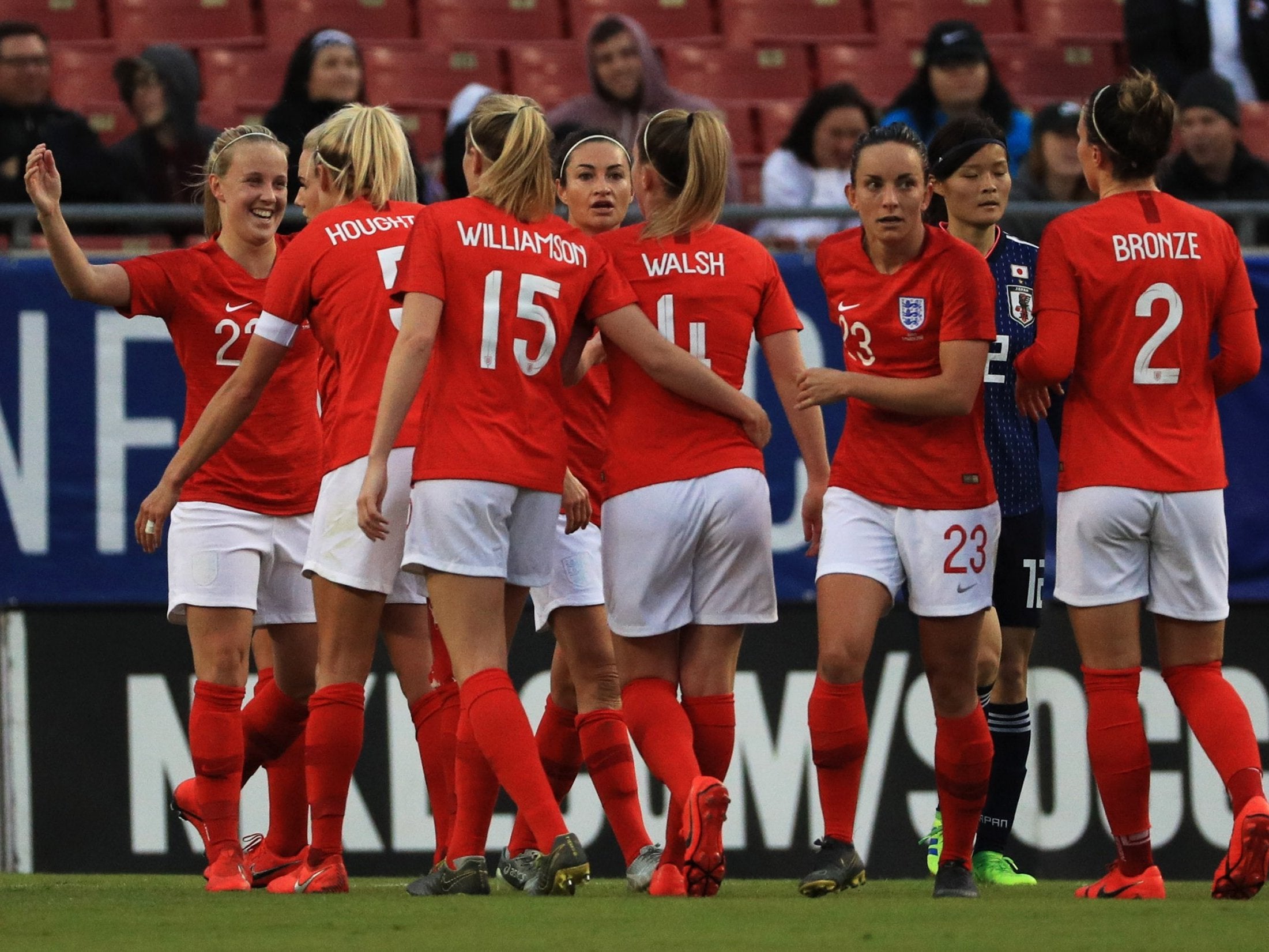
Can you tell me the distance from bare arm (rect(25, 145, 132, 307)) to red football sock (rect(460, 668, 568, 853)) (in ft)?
5.12

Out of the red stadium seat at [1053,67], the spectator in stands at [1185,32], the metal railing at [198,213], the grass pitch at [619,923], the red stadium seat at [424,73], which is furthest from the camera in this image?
the red stadium seat at [1053,67]

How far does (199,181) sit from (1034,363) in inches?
175

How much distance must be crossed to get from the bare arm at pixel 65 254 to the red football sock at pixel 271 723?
1.17 meters

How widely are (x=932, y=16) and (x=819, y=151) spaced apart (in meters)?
2.77

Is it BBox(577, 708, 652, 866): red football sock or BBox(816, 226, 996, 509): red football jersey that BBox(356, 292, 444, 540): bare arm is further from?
Answer: BBox(816, 226, 996, 509): red football jersey

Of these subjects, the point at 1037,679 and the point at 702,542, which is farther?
the point at 1037,679

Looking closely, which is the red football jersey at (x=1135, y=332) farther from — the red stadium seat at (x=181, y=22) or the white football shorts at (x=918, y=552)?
the red stadium seat at (x=181, y=22)

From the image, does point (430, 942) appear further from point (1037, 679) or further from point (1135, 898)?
point (1037, 679)

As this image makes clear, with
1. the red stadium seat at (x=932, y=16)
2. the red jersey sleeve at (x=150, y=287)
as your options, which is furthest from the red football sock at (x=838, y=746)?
the red stadium seat at (x=932, y=16)

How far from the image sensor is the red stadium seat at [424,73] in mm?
10414

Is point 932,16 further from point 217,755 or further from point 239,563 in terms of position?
point 217,755

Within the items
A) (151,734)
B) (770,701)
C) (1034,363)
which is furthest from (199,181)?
(1034,363)

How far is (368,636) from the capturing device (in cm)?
517

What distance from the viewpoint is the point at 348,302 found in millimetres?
5207
